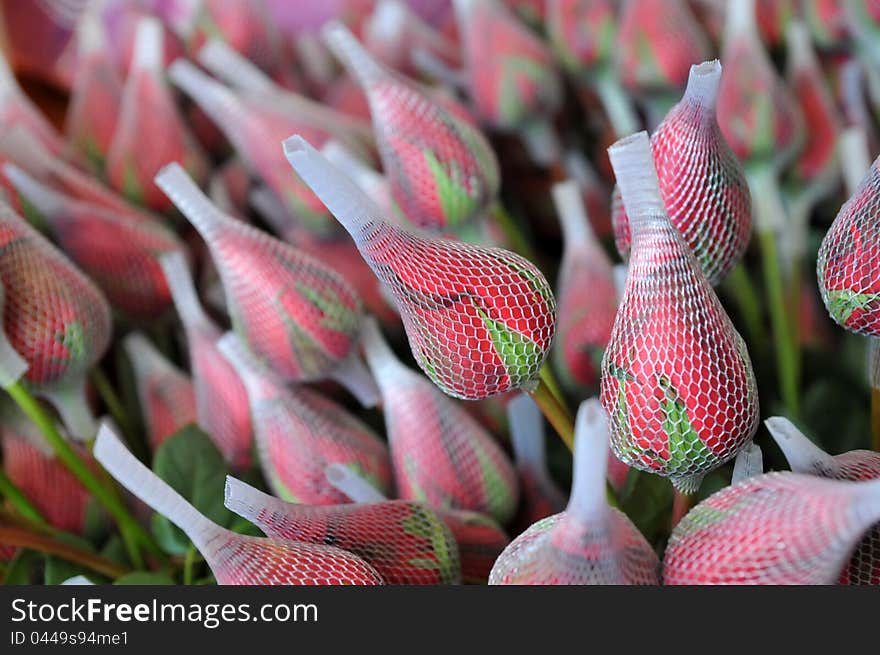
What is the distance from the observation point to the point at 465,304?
35 centimetres

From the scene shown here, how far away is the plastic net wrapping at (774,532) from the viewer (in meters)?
0.27

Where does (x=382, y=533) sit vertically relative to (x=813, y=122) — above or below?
below

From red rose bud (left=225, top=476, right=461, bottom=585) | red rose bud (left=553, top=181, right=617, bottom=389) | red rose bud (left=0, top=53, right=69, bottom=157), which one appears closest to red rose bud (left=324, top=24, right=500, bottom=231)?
red rose bud (left=553, top=181, right=617, bottom=389)

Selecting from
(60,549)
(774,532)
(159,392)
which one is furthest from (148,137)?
(774,532)

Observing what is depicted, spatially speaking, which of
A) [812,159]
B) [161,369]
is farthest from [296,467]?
[812,159]

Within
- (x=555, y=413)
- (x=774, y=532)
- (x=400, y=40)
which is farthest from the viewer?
(x=400, y=40)

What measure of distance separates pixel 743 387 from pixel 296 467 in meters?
0.25

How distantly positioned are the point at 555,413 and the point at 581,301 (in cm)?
13

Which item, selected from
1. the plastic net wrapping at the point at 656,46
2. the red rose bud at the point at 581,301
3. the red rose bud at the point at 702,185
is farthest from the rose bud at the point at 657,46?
the red rose bud at the point at 702,185

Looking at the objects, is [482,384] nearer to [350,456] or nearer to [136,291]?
[350,456]

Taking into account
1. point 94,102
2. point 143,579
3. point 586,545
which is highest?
point 94,102

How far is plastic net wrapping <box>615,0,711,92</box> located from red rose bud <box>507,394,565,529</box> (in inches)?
9.4

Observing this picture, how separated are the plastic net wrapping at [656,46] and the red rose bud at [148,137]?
319 millimetres

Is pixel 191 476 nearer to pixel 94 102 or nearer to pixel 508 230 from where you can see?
pixel 508 230
